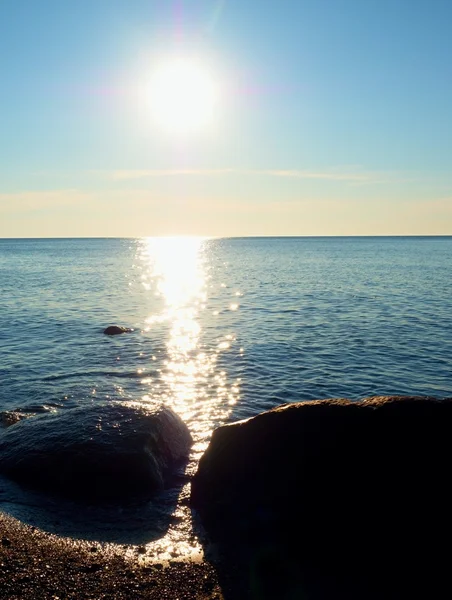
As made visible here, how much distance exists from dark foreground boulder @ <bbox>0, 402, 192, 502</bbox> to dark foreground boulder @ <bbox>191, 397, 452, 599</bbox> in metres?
2.07

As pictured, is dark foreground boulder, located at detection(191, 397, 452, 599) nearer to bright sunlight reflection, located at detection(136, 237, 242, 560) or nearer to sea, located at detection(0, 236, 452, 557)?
bright sunlight reflection, located at detection(136, 237, 242, 560)

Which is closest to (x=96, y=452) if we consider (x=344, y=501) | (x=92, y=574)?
(x=92, y=574)

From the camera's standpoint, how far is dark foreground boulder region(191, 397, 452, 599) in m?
8.41

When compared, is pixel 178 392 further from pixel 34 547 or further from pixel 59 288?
pixel 59 288

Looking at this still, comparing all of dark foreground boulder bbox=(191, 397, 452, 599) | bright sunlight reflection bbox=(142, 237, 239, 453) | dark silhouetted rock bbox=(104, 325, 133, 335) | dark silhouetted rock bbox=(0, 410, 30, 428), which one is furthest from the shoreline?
dark silhouetted rock bbox=(104, 325, 133, 335)

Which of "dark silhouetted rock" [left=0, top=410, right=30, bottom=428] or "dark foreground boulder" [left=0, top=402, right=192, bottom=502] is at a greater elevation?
"dark foreground boulder" [left=0, top=402, right=192, bottom=502]

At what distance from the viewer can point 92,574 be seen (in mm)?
8336

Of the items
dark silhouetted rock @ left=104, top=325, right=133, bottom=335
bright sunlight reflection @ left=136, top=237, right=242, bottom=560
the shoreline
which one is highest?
the shoreline

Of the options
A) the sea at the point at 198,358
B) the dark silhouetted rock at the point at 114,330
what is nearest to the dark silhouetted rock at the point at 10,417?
the sea at the point at 198,358

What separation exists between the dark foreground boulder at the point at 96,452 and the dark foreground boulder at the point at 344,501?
2.07m

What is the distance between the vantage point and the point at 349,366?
2283 cm

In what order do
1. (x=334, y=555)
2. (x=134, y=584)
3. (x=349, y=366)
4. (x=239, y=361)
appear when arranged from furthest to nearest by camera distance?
(x=239, y=361) → (x=349, y=366) → (x=334, y=555) → (x=134, y=584)

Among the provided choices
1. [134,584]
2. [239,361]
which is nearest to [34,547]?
[134,584]

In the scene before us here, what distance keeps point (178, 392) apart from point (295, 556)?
11237 mm
